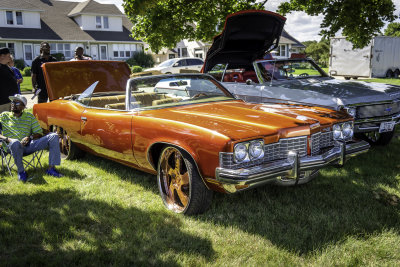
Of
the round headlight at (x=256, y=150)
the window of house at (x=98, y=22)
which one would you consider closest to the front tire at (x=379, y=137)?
the round headlight at (x=256, y=150)

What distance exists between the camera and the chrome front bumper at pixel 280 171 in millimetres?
3363

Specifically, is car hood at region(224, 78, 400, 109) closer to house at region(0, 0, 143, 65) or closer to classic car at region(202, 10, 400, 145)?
classic car at region(202, 10, 400, 145)

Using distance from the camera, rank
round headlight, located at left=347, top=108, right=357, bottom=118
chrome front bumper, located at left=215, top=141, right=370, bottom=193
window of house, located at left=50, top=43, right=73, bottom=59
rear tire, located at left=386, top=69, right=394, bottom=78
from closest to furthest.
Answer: chrome front bumper, located at left=215, top=141, right=370, bottom=193 < round headlight, located at left=347, top=108, right=357, bottom=118 < rear tire, located at left=386, top=69, right=394, bottom=78 < window of house, located at left=50, top=43, right=73, bottom=59

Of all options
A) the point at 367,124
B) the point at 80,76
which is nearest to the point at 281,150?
the point at 367,124

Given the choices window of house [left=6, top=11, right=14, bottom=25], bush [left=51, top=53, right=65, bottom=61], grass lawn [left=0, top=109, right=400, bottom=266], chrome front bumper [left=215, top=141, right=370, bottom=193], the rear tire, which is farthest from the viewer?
window of house [left=6, top=11, right=14, bottom=25]

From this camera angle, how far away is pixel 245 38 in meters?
7.26

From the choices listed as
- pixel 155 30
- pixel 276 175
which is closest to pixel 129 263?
pixel 276 175

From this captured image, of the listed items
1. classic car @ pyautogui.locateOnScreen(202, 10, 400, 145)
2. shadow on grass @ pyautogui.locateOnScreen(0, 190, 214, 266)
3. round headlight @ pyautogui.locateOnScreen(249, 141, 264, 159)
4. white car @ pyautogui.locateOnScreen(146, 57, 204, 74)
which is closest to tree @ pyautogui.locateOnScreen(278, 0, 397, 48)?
classic car @ pyautogui.locateOnScreen(202, 10, 400, 145)

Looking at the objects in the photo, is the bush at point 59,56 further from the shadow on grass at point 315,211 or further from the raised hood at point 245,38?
the shadow on grass at point 315,211

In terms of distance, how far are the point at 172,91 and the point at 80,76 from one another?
2515mm

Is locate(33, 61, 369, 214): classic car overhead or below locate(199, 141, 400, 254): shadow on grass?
overhead

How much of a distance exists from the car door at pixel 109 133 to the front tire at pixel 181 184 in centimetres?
51

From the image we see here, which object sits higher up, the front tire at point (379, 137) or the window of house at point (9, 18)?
the window of house at point (9, 18)

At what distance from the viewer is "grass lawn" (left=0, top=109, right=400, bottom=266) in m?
3.13
